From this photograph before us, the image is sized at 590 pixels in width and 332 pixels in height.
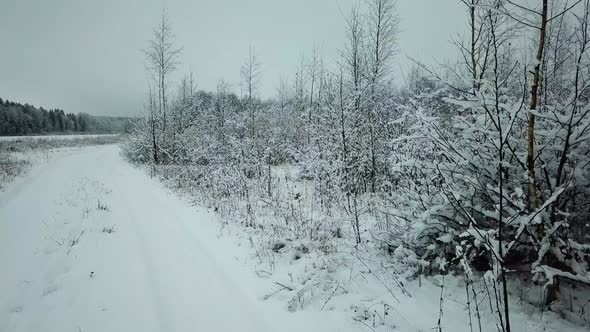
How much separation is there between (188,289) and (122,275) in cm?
130

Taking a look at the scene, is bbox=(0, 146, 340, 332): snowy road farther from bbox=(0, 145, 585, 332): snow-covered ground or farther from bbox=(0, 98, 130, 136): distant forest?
bbox=(0, 98, 130, 136): distant forest

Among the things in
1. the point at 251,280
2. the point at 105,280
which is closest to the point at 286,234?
the point at 251,280

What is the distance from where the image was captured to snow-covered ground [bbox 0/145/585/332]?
3098mm

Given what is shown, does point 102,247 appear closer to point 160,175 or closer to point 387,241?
point 387,241

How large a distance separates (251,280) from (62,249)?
13.5 ft

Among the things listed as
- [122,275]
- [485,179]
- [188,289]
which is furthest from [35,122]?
[485,179]

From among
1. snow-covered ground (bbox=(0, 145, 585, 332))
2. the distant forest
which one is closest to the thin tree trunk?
snow-covered ground (bbox=(0, 145, 585, 332))

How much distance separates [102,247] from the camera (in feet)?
18.1

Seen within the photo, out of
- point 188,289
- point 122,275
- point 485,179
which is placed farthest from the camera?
point 122,275

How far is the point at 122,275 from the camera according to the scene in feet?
14.5

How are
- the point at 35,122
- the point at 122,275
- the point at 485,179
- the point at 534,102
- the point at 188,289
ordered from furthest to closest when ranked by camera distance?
1. the point at 35,122
2. the point at 122,275
3. the point at 188,289
4. the point at 485,179
5. the point at 534,102

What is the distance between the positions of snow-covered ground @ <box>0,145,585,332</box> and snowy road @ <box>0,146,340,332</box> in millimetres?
17

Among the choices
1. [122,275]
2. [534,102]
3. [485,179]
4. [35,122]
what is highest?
[35,122]

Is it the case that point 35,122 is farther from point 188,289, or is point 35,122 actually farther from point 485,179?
point 485,179
